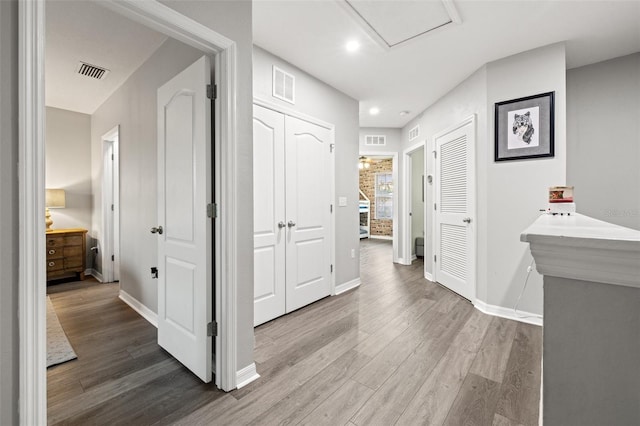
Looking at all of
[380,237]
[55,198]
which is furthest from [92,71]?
[380,237]

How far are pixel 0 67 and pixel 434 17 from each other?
2541 millimetres

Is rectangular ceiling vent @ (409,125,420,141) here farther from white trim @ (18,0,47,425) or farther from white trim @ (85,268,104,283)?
white trim @ (85,268,104,283)

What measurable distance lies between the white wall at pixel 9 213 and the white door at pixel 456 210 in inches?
136

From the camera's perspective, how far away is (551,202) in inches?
83.8

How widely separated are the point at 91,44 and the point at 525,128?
4093 mm

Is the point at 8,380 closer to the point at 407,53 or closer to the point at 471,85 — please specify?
the point at 407,53

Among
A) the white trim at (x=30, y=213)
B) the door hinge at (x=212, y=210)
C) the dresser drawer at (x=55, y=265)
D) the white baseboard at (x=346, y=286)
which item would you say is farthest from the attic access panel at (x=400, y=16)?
the dresser drawer at (x=55, y=265)

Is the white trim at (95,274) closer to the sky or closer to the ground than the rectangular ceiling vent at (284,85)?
closer to the ground

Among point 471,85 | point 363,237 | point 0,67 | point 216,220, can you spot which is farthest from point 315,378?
point 363,237

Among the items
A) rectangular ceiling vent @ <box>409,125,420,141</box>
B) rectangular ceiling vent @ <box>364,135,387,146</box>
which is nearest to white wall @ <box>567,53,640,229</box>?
rectangular ceiling vent @ <box>409,125,420,141</box>

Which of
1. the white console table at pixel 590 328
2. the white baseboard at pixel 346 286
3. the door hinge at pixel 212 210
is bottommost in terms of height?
the white baseboard at pixel 346 286

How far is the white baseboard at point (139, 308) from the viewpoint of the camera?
2748 mm

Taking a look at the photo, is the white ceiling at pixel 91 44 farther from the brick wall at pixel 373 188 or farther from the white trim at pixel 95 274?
the brick wall at pixel 373 188

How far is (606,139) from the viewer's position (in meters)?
2.99
